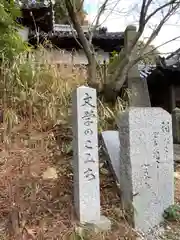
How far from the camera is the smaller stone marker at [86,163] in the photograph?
320 centimetres

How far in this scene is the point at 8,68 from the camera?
5867mm

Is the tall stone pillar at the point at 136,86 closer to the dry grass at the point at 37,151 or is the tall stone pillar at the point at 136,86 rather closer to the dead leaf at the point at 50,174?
the dry grass at the point at 37,151

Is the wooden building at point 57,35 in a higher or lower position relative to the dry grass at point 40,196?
higher

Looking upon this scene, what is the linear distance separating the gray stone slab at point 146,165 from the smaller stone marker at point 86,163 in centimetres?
38

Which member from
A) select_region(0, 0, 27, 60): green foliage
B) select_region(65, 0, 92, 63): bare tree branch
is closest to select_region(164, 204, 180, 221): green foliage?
select_region(65, 0, 92, 63): bare tree branch

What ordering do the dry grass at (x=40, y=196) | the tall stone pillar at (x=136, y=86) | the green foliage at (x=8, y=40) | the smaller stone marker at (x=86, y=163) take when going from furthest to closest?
1. the tall stone pillar at (x=136, y=86)
2. the green foliage at (x=8, y=40)
3. the smaller stone marker at (x=86, y=163)
4. the dry grass at (x=40, y=196)

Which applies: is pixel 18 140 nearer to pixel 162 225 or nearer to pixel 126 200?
pixel 126 200

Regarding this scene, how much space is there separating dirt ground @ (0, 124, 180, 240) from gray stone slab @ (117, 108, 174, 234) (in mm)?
209

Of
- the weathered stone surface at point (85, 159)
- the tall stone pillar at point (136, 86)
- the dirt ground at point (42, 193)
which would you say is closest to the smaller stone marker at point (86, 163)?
the weathered stone surface at point (85, 159)

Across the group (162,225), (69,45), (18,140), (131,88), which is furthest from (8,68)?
(69,45)

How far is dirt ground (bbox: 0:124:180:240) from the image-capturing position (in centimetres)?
310

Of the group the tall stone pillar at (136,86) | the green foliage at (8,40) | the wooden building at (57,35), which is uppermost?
the wooden building at (57,35)

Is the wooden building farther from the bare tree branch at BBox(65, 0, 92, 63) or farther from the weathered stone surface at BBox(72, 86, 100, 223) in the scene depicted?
the weathered stone surface at BBox(72, 86, 100, 223)

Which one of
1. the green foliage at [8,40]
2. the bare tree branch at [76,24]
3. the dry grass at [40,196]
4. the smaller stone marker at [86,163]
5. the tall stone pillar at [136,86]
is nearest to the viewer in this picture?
the dry grass at [40,196]
